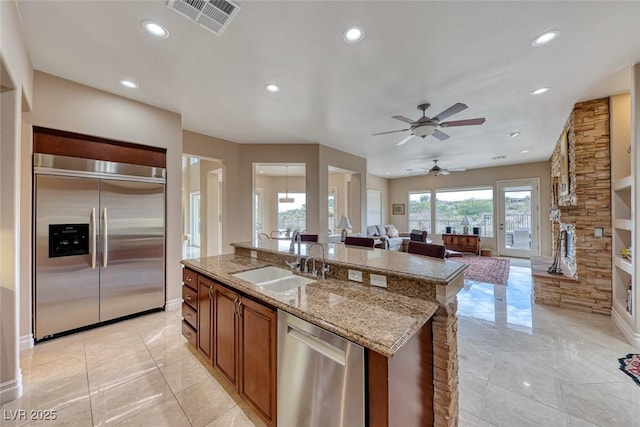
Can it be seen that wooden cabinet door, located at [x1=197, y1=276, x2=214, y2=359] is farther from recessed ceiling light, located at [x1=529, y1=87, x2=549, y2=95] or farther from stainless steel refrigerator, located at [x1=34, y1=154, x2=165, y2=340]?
recessed ceiling light, located at [x1=529, y1=87, x2=549, y2=95]

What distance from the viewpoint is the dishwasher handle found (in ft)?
3.89

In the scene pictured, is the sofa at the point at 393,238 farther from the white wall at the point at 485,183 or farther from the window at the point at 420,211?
the white wall at the point at 485,183

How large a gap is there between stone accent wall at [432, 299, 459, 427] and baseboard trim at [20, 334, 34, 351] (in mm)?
3785

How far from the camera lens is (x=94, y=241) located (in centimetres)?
291

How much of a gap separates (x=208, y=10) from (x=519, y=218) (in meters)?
9.27

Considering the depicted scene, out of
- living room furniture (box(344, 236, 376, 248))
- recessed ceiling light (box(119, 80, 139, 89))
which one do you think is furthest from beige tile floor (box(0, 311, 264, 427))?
recessed ceiling light (box(119, 80, 139, 89))

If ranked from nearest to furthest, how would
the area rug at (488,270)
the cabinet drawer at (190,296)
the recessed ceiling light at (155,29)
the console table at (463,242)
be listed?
the recessed ceiling light at (155,29) < the cabinet drawer at (190,296) < the area rug at (488,270) < the console table at (463,242)

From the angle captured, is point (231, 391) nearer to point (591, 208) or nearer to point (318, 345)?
point (318, 345)

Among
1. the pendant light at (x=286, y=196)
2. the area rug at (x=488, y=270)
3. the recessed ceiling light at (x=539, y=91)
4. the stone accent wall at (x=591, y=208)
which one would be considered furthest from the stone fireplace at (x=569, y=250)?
the pendant light at (x=286, y=196)

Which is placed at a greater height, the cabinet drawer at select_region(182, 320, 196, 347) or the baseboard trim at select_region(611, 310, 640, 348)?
the cabinet drawer at select_region(182, 320, 196, 347)

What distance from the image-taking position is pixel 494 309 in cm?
365

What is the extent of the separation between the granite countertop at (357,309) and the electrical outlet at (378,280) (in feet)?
0.13

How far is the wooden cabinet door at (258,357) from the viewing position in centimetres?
150

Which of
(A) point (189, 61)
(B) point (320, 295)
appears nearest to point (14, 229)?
(A) point (189, 61)
